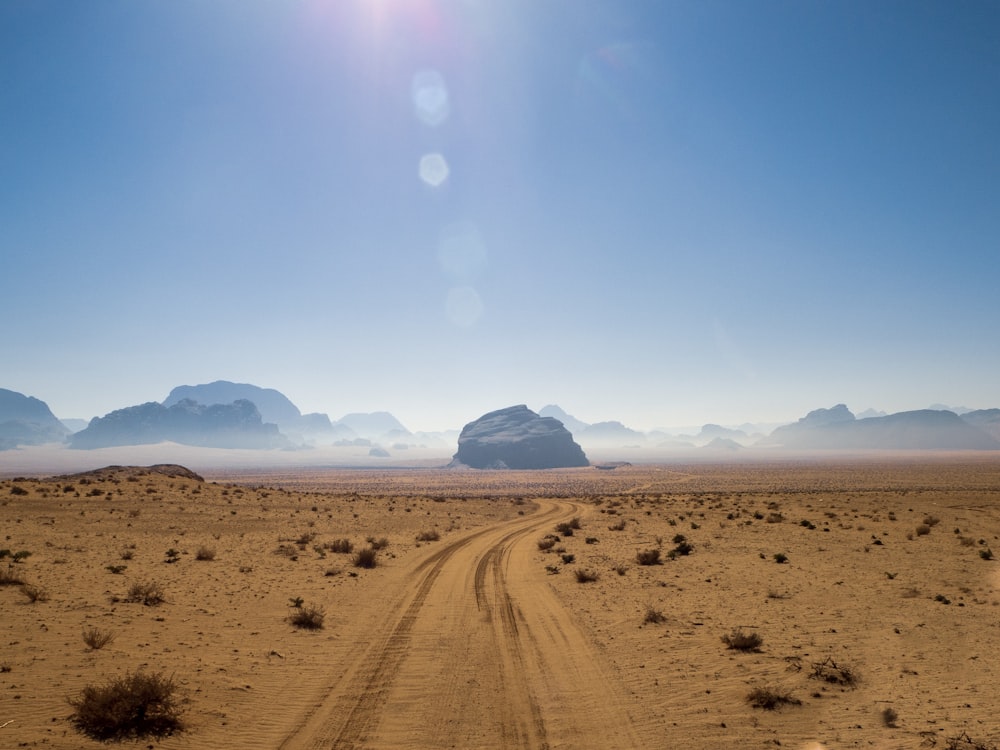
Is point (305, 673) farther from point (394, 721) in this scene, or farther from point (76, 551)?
point (76, 551)

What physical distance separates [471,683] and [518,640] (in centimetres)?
250

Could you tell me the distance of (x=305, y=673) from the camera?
381 inches

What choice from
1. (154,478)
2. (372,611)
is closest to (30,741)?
(372,611)

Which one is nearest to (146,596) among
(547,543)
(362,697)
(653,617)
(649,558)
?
(362,697)

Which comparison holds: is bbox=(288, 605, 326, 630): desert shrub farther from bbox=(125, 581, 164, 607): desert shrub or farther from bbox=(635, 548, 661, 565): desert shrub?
bbox=(635, 548, 661, 565): desert shrub

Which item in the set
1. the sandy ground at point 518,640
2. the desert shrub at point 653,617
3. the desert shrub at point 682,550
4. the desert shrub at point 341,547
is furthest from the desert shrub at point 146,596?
the desert shrub at point 682,550

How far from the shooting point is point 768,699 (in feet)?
27.6

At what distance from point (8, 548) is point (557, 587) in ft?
66.6

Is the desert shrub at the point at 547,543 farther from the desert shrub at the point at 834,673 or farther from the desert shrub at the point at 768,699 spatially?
the desert shrub at the point at 768,699

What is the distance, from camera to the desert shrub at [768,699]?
8414 mm

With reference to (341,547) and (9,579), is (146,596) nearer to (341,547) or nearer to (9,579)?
(9,579)

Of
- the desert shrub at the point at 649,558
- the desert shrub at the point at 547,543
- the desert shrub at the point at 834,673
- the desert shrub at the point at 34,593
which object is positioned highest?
the desert shrub at the point at 34,593

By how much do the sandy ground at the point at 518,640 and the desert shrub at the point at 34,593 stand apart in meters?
0.10

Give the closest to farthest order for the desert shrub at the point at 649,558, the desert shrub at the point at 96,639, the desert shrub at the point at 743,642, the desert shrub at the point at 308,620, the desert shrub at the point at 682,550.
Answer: the desert shrub at the point at 96,639, the desert shrub at the point at 743,642, the desert shrub at the point at 308,620, the desert shrub at the point at 649,558, the desert shrub at the point at 682,550
